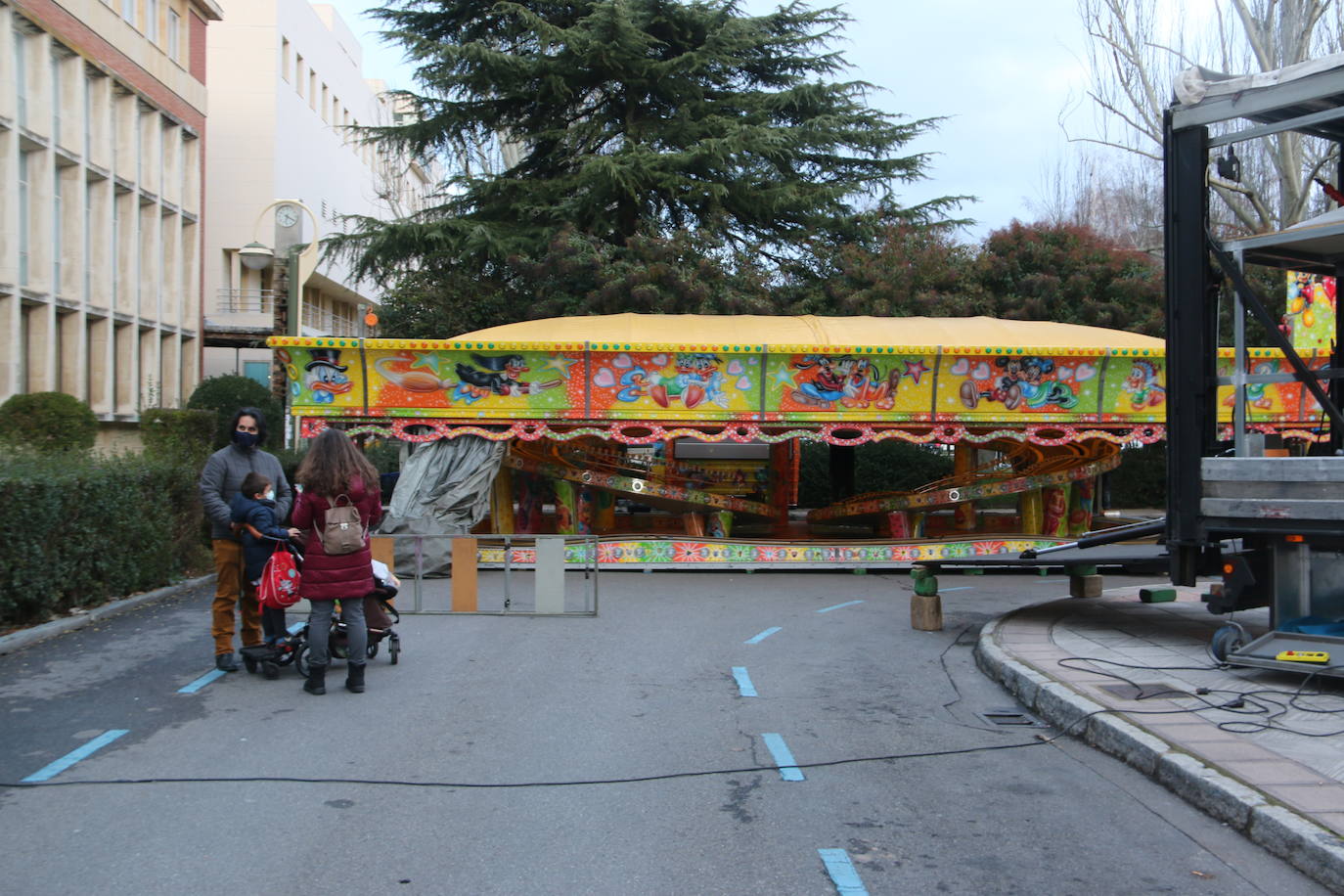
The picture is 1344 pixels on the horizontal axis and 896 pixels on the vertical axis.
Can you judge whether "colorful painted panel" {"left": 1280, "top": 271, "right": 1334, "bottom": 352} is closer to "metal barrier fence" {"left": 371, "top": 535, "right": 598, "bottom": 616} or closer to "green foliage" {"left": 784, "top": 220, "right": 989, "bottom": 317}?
"metal barrier fence" {"left": 371, "top": 535, "right": 598, "bottom": 616}

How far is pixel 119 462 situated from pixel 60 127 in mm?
17190

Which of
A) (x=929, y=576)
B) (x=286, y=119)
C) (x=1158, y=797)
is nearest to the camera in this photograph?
(x=1158, y=797)

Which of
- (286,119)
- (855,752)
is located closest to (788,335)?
(855,752)

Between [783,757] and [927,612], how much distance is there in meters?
5.08

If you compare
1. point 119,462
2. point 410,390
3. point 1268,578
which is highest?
point 410,390

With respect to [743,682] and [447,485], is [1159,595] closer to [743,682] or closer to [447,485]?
[743,682]

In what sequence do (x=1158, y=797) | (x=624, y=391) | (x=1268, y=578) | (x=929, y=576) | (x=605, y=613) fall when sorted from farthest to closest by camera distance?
(x=624, y=391)
(x=605, y=613)
(x=929, y=576)
(x=1268, y=578)
(x=1158, y=797)

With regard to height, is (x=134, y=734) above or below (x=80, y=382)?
below

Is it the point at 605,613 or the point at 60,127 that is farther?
the point at 60,127

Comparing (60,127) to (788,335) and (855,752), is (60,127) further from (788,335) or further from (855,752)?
(855,752)

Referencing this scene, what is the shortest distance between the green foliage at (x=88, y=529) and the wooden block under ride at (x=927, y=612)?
26.1ft

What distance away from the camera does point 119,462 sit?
37.7 ft

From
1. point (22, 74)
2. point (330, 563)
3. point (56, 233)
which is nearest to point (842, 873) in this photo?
point (330, 563)

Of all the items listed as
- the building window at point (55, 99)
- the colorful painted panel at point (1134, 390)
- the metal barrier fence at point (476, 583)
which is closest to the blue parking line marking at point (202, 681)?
the metal barrier fence at point (476, 583)
